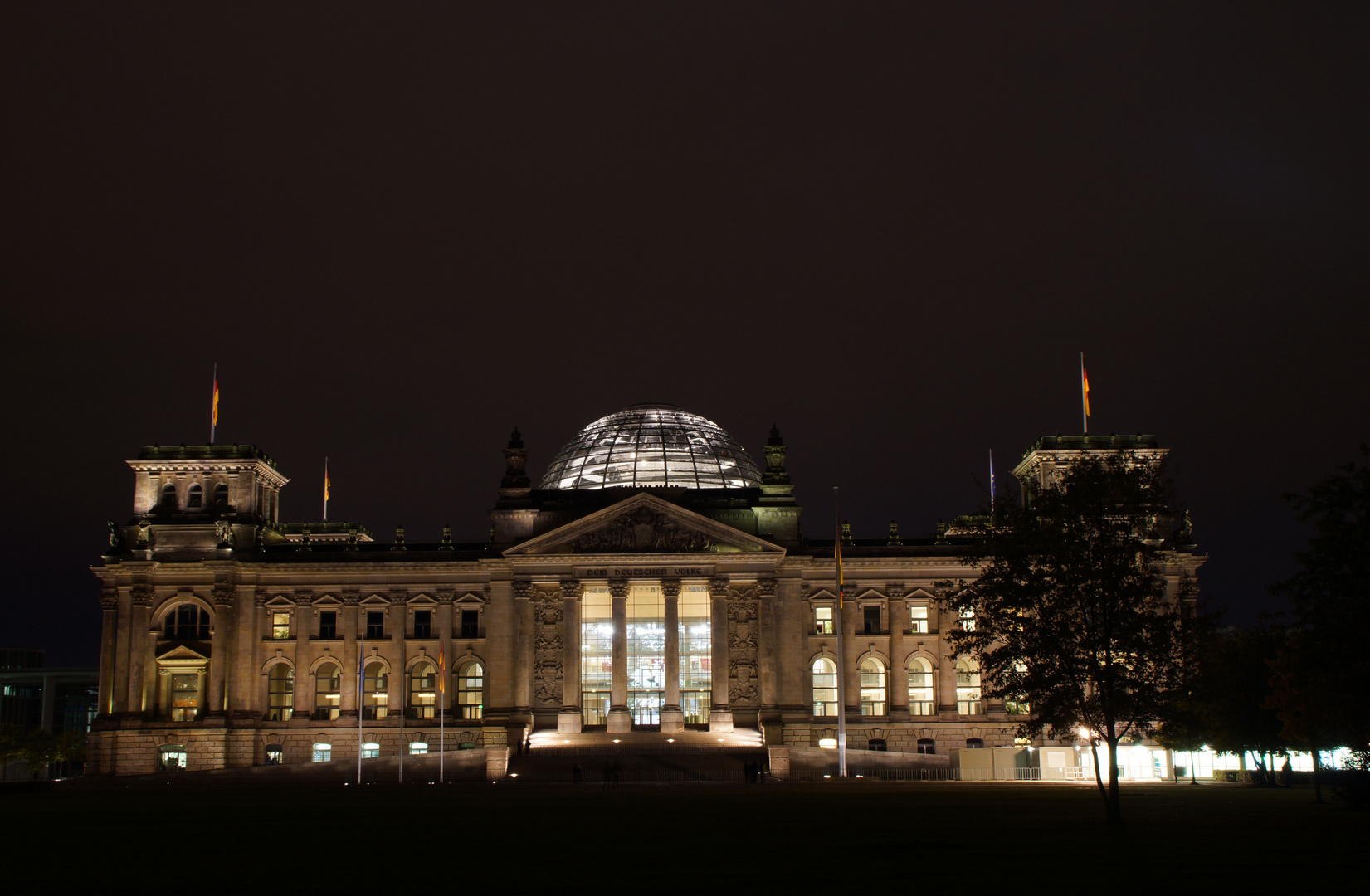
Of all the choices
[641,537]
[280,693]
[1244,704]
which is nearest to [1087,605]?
[1244,704]

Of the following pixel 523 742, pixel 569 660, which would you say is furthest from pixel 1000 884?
pixel 569 660

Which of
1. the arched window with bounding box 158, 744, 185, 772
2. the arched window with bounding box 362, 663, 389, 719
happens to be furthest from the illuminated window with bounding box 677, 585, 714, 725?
the arched window with bounding box 158, 744, 185, 772

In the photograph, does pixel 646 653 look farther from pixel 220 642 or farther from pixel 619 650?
pixel 220 642

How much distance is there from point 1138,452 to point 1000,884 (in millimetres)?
88069

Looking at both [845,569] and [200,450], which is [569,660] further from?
[200,450]

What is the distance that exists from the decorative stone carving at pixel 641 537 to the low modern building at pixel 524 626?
133 millimetres

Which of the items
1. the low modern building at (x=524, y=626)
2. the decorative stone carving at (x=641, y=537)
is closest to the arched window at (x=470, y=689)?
the low modern building at (x=524, y=626)

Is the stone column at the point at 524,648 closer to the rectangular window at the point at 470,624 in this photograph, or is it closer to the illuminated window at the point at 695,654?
the rectangular window at the point at 470,624

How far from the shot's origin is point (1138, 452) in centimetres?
10619

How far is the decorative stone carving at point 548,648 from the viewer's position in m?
99.2

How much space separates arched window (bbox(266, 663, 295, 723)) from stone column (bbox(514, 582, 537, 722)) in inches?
689

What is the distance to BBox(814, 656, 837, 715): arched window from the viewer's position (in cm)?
10244

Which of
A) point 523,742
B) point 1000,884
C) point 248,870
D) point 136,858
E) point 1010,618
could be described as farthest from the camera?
point 523,742

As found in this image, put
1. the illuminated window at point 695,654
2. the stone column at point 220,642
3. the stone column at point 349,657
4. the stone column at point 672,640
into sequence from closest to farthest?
the stone column at point 672,640 → the illuminated window at point 695,654 → the stone column at point 220,642 → the stone column at point 349,657
